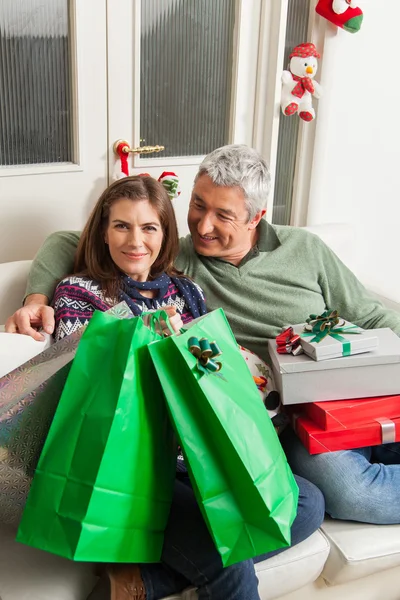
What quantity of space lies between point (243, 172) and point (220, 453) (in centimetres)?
85

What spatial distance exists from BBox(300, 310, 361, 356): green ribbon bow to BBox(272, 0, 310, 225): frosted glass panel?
1.17 m

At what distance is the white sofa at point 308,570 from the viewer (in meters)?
1.36

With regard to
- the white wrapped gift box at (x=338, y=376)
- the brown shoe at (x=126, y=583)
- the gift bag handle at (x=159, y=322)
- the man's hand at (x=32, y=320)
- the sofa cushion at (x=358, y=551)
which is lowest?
the sofa cushion at (x=358, y=551)

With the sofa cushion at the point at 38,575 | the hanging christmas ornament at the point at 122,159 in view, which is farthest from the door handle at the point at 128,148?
the sofa cushion at the point at 38,575

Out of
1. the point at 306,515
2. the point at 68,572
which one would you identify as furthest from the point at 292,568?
the point at 68,572

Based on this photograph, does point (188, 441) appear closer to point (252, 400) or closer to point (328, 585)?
point (252, 400)

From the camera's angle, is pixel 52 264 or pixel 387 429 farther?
pixel 52 264

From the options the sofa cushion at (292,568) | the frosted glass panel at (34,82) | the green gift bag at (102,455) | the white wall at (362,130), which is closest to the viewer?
the green gift bag at (102,455)

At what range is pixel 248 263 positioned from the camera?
6.51 feet

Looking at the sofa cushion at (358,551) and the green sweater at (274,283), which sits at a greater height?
the green sweater at (274,283)

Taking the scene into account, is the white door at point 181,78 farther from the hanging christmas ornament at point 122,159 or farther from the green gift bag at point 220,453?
the green gift bag at point 220,453

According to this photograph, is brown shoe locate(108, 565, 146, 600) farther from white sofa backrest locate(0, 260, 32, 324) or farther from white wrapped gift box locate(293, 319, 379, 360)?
white sofa backrest locate(0, 260, 32, 324)

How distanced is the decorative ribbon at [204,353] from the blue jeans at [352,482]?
0.50 metres

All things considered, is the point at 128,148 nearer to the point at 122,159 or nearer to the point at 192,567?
the point at 122,159
